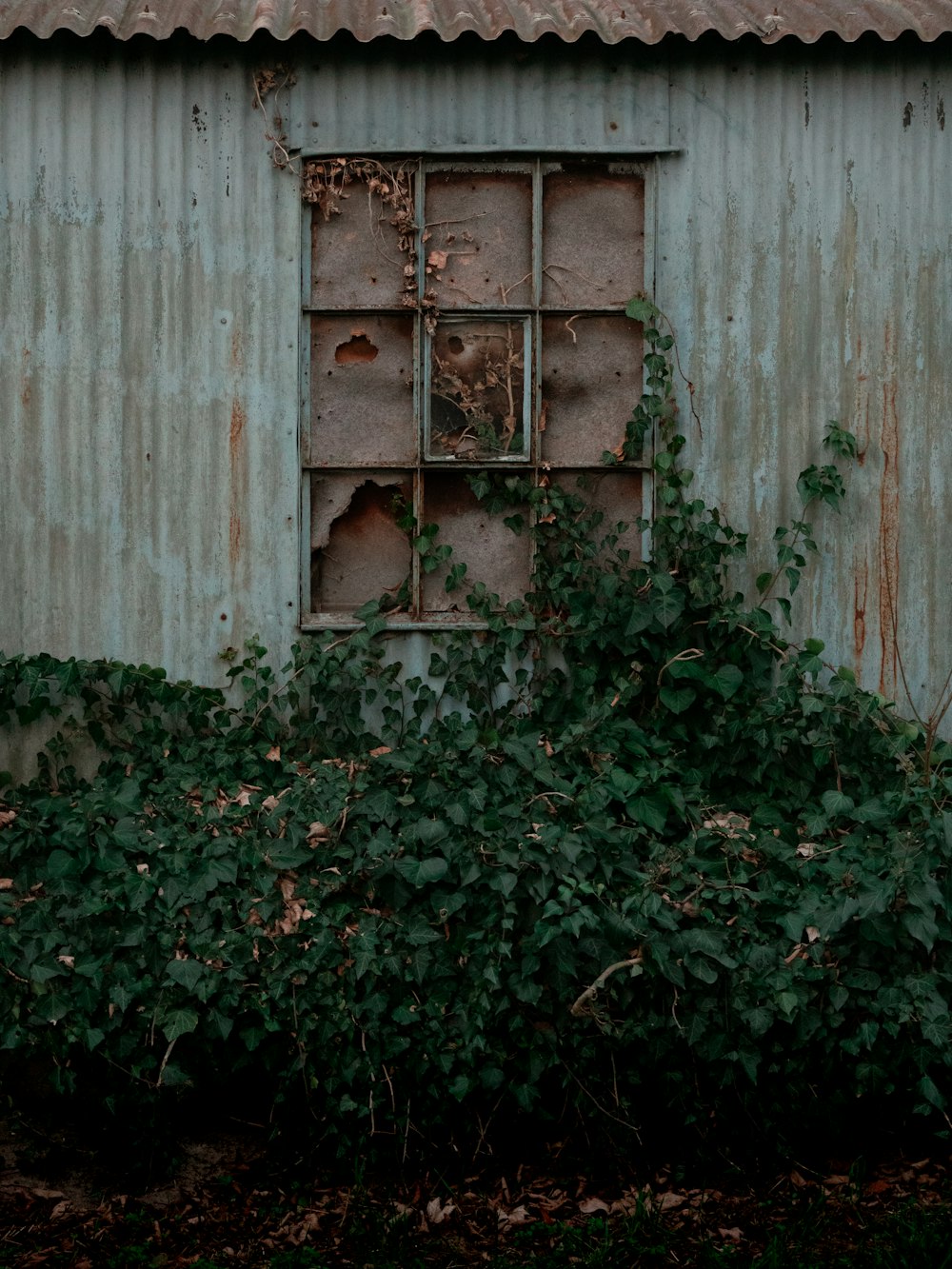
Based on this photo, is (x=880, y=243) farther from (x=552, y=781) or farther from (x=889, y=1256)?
(x=889, y=1256)

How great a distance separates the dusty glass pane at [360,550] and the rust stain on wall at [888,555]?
211 centimetres

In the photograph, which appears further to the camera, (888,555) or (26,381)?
(888,555)

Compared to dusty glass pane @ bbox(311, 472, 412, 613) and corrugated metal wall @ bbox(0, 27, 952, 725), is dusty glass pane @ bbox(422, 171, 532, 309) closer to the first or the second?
corrugated metal wall @ bbox(0, 27, 952, 725)

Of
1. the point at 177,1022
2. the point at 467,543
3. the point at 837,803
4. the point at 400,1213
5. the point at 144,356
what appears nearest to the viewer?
the point at 400,1213

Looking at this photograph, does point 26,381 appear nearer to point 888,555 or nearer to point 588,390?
point 588,390

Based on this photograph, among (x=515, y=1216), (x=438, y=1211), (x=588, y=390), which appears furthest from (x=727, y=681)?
(x=438, y=1211)

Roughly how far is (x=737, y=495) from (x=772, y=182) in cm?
136

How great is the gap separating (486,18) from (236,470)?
7.09 feet

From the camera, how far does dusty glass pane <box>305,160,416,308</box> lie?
5414 mm

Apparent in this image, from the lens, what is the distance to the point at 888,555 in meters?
5.59

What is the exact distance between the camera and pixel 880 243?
547cm

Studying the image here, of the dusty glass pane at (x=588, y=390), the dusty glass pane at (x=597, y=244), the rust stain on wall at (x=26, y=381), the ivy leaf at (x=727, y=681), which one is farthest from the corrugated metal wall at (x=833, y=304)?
the rust stain on wall at (x=26, y=381)

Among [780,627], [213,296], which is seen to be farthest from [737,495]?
[213,296]

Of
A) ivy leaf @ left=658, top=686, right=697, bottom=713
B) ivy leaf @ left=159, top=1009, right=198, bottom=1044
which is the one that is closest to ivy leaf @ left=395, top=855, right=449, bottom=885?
ivy leaf @ left=159, top=1009, right=198, bottom=1044
